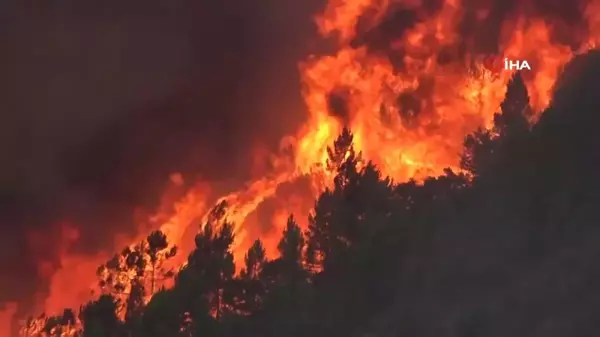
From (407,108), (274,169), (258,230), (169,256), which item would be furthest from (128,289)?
(407,108)

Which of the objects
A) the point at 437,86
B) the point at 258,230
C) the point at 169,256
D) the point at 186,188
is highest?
the point at 437,86

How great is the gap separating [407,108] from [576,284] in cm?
2954

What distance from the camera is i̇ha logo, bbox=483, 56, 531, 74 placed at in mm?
52919

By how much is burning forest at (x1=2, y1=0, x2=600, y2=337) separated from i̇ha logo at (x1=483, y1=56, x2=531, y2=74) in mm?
433

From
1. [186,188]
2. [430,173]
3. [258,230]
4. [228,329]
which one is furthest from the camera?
[186,188]

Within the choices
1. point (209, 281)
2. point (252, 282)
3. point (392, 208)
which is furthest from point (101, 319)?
point (392, 208)

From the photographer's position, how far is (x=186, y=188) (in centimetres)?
5919

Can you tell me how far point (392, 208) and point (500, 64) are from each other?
19728 mm

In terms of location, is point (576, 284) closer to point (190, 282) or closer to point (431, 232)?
point (431, 232)

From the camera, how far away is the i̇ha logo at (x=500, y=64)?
52.9m

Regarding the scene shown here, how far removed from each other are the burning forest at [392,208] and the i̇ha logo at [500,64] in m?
0.43

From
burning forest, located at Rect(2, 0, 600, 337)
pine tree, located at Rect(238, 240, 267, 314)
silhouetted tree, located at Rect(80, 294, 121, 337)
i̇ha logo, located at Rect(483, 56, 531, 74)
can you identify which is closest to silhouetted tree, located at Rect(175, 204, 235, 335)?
burning forest, located at Rect(2, 0, 600, 337)

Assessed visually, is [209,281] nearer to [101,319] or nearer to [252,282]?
[252,282]

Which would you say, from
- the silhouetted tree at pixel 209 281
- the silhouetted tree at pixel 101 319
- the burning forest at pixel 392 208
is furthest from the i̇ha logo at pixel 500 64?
the silhouetted tree at pixel 101 319
